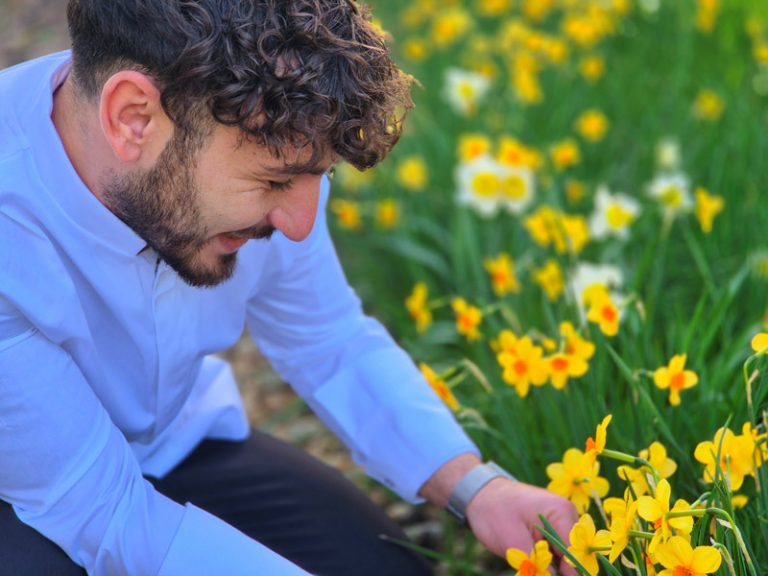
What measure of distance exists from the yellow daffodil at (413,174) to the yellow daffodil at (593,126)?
0.54m

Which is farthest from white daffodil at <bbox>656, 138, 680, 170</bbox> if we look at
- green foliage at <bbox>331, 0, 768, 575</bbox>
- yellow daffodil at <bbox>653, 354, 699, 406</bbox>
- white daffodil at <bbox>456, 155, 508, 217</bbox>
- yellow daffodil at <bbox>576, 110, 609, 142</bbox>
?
yellow daffodil at <bbox>653, 354, 699, 406</bbox>

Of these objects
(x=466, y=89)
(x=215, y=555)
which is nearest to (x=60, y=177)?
(x=215, y=555)

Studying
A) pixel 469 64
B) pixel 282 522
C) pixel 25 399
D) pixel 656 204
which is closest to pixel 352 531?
pixel 282 522

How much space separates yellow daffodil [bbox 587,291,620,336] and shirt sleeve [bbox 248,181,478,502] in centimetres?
32

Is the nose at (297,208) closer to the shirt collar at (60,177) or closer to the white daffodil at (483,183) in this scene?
the shirt collar at (60,177)

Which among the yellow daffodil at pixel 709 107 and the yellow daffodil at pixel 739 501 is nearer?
the yellow daffodil at pixel 739 501

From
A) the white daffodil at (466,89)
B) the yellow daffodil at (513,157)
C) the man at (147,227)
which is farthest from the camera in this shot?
the white daffodil at (466,89)

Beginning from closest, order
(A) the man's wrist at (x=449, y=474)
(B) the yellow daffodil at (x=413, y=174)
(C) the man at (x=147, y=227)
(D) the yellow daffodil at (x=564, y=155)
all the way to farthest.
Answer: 1. (C) the man at (x=147, y=227)
2. (A) the man's wrist at (x=449, y=474)
3. (D) the yellow daffodil at (x=564, y=155)
4. (B) the yellow daffodil at (x=413, y=174)

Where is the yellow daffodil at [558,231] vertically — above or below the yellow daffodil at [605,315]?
above

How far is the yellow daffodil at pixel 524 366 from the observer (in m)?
1.80

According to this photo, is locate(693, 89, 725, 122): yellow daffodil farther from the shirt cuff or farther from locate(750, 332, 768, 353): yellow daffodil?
the shirt cuff

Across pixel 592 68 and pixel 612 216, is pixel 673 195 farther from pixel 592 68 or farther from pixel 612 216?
pixel 592 68

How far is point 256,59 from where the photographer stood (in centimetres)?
135

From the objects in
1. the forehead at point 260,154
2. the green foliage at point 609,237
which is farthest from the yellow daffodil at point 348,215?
the forehead at point 260,154
